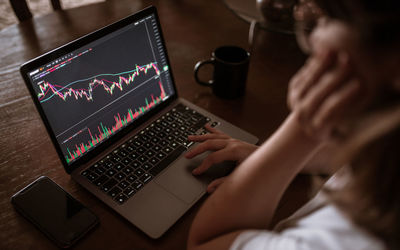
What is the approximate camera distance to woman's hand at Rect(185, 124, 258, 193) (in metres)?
0.80

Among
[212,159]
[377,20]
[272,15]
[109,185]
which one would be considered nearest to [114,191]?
[109,185]

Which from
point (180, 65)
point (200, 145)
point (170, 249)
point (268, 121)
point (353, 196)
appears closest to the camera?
point (353, 196)

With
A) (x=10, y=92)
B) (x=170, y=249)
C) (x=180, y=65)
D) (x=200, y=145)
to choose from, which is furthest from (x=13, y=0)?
(x=170, y=249)

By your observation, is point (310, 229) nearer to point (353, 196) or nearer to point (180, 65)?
point (353, 196)

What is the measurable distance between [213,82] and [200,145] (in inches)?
11.1

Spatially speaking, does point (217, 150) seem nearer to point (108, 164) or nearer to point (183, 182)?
point (183, 182)

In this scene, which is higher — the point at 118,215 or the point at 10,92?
the point at 10,92

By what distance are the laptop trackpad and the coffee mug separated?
0.29 meters

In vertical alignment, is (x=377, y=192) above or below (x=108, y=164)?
above

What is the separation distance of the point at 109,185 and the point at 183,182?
0.16m

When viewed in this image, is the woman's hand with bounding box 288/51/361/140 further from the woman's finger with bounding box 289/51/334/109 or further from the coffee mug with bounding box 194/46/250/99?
the coffee mug with bounding box 194/46/250/99

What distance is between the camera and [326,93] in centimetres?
43

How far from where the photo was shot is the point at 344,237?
502 millimetres

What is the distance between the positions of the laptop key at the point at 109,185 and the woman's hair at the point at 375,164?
A: 470 millimetres
